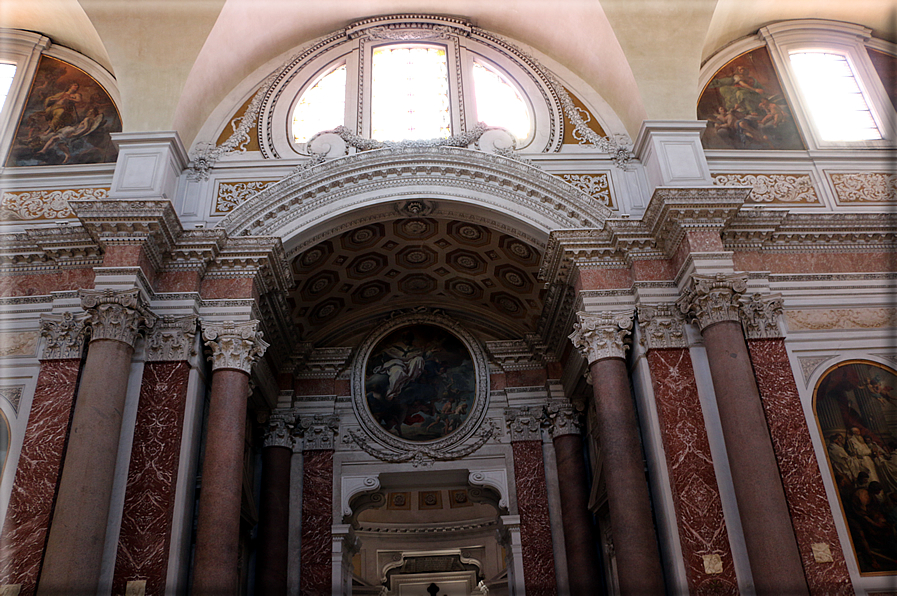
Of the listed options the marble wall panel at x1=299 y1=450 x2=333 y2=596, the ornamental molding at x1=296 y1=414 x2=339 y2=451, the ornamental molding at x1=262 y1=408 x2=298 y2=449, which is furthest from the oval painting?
the ornamental molding at x1=262 y1=408 x2=298 y2=449

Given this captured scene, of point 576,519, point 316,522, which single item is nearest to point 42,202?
point 316,522

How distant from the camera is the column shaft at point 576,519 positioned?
42.0 ft

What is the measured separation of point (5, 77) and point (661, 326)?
41.6 feet

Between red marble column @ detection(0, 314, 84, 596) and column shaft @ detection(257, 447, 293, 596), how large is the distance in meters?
4.31

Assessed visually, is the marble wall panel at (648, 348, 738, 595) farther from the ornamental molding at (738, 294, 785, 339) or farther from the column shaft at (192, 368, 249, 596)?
the column shaft at (192, 368, 249, 596)

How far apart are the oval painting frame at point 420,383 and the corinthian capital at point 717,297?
5.74 m

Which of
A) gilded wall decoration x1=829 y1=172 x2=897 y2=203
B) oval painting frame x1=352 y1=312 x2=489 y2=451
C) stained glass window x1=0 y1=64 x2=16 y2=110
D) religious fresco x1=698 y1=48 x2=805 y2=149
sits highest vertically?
stained glass window x1=0 y1=64 x2=16 y2=110

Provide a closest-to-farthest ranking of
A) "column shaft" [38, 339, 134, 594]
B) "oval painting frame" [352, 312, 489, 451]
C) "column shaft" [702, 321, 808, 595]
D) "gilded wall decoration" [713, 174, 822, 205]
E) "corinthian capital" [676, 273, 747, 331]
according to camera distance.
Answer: "column shaft" [38, 339, 134, 594]
"column shaft" [702, 321, 808, 595]
"corinthian capital" [676, 273, 747, 331]
"gilded wall decoration" [713, 174, 822, 205]
"oval painting frame" [352, 312, 489, 451]

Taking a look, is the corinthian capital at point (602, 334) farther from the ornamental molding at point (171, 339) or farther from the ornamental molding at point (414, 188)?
the ornamental molding at point (171, 339)

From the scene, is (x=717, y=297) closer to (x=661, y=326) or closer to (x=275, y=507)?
(x=661, y=326)

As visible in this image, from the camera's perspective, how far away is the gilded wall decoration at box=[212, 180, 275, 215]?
12273mm

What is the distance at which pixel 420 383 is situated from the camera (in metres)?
15.5

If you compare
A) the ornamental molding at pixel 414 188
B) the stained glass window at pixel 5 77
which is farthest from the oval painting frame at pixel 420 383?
the stained glass window at pixel 5 77

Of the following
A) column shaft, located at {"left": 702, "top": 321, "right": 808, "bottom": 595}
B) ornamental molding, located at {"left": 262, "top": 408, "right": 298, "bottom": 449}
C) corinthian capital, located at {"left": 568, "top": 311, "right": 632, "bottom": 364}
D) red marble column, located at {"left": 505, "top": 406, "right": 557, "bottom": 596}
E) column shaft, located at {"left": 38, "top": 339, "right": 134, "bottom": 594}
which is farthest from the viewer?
ornamental molding, located at {"left": 262, "top": 408, "right": 298, "bottom": 449}
